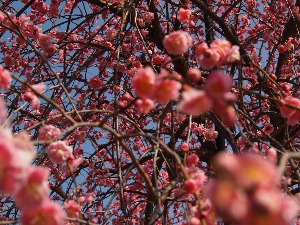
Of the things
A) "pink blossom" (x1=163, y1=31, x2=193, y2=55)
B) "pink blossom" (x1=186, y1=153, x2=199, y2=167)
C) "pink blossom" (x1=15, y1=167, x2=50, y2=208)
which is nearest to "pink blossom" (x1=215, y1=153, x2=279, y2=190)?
"pink blossom" (x1=15, y1=167, x2=50, y2=208)

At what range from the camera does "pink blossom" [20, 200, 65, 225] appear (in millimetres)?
1156

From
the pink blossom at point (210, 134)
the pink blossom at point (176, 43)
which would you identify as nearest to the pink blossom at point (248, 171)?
the pink blossom at point (176, 43)

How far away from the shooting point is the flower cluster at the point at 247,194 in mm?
629

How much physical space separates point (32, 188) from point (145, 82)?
63 cm

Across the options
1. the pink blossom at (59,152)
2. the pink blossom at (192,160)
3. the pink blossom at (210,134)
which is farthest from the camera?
the pink blossom at (210,134)

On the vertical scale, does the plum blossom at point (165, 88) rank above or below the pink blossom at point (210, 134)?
below

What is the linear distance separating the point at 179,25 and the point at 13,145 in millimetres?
4114

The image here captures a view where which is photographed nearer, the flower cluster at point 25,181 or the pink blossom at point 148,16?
the flower cluster at point 25,181

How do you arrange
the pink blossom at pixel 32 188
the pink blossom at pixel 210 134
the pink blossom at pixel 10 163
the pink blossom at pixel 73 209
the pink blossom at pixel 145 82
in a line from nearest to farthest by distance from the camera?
the pink blossom at pixel 10 163
the pink blossom at pixel 32 188
the pink blossom at pixel 145 82
the pink blossom at pixel 73 209
the pink blossom at pixel 210 134

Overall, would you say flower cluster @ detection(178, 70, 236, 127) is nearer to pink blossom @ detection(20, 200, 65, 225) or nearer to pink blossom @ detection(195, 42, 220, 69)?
pink blossom @ detection(20, 200, 65, 225)

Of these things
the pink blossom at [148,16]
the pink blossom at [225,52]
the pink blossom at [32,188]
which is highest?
the pink blossom at [148,16]

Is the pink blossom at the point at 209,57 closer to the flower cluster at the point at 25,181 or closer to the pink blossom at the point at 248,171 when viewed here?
the flower cluster at the point at 25,181

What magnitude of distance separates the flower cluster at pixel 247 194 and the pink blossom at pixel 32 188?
0.53 metres

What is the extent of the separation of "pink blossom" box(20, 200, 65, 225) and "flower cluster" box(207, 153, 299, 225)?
61 cm
